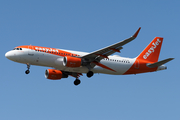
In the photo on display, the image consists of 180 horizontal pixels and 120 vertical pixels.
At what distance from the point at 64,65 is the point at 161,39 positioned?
18761mm

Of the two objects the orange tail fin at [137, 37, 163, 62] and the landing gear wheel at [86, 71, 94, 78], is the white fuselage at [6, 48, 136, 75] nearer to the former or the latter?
the landing gear wheel at [86, 71, 94, 78]

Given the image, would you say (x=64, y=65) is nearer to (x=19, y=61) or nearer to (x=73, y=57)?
(x=73, y=57)

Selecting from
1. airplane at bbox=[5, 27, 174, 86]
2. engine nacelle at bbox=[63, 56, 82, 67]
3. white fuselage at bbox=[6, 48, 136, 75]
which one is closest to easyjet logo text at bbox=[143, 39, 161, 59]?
airplane at bbox=[5, 27, 174, 86]

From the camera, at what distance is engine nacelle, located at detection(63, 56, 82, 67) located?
138 feet

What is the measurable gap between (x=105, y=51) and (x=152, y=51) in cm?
1213

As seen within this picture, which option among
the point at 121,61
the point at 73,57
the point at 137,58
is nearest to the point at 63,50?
the point at 73,57

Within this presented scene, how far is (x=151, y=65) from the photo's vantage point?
48.6m

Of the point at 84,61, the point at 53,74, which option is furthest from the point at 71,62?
the point at 53,74

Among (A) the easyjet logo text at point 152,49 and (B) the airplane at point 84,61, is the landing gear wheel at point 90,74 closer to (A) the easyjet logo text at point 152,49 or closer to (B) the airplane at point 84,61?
(B) the airplane at point 84,61

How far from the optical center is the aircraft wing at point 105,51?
38803 mm

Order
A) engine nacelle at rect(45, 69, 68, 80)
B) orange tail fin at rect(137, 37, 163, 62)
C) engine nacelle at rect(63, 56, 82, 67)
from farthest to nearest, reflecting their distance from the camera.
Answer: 1. orange tail fin at rect(137, 37, 163, 62)
2. engine nacelle at rect(45, 69, 68, 80)
3. engine nacelle at rect(63, 56, 82, 67)

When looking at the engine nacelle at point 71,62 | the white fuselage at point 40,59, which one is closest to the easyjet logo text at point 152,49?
the white fuselage at point 40,59

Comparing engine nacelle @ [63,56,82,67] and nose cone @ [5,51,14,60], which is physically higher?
nose cone @ [5,51,14,60]

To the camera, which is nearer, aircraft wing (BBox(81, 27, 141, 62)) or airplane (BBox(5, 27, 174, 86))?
aircraft wing (BBox(81, 27, 141, 62))
